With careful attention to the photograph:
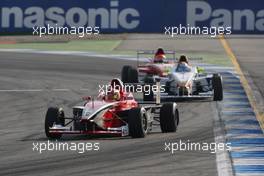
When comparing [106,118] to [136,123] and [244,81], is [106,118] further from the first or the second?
[244,81]

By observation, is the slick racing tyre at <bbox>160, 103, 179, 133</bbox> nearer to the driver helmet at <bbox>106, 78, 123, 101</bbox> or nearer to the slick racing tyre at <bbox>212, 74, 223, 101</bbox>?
the driver helmet at <bbox>106, 78, 123, 101</bbox>

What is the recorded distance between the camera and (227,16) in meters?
43.1

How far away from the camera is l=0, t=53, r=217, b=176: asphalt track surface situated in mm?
12641

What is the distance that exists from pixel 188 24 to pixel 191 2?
1.06m

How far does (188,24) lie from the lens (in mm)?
43562

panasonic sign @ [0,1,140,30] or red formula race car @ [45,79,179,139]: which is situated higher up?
Answer: panasonic sign @ [0,1,140,30]

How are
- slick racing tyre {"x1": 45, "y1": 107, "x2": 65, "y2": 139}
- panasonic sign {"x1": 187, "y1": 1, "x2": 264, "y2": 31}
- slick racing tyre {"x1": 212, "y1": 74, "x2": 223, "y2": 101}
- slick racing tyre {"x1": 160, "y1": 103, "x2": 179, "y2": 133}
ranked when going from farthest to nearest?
panasonic sign {"x1": 187, "y1": 1, "x2": 264, "y2": 31}
slick racing tyre {"x1": 212, "y1": 74, "x2": 223, "y2": 101}
slick racing tyre {"x1": 160, "y1": 103, "x2": 179, "y2": 133}
slick racing tyre {"x1": 45, "y1": 107, "x2": 65, "y2": 139}

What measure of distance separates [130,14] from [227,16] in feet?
15.1

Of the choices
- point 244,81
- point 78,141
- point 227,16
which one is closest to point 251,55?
point 227,16

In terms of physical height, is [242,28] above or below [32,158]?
above

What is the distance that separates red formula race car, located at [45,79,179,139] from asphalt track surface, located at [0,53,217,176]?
172 mm

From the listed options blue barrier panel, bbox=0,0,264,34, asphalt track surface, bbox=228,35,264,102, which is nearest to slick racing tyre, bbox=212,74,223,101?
asphalt track surface, bbox=228,35,264,102

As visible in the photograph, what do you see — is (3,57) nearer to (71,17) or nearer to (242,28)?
(71,17)

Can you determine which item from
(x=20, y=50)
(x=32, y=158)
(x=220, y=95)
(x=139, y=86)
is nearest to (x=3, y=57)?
(x=20, y=50)
